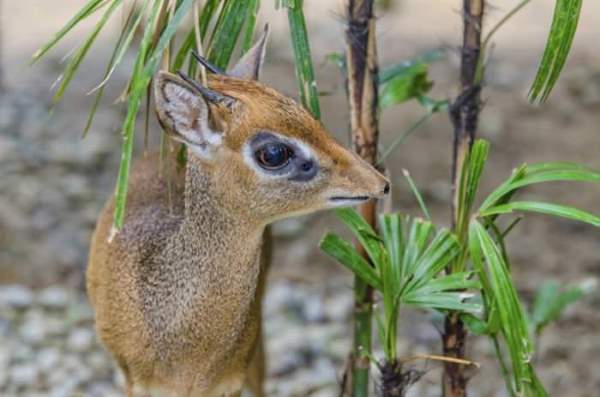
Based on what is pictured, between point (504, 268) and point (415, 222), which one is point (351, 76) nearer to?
point (415, 222)

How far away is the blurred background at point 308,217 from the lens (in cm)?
488

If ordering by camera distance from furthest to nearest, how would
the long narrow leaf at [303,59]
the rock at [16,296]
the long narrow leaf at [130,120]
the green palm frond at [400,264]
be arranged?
the rock at [16,296], the green palm frond at [400,264], the long narrow leaf at [303,59], the long narrow leaf at [130,120]

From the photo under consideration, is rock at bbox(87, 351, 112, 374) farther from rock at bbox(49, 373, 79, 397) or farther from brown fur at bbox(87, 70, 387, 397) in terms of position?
brown fur at bbox(87, 70, 387, 397)

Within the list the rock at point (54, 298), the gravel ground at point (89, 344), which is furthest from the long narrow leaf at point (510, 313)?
the rock at point (54, 298)

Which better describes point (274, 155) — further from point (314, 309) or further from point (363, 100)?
point (314, 309)

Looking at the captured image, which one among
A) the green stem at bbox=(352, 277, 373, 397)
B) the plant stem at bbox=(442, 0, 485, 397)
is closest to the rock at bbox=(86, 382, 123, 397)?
the green stem at bbox=(352, 277, 373, 397)

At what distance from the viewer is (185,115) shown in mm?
2961

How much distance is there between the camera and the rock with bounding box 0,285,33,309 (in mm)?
5180

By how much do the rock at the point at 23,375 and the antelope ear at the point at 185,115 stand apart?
1993 mm

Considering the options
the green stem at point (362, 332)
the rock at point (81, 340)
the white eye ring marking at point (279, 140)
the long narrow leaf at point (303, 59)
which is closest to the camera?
the white eye ring marking at point (279, 140)

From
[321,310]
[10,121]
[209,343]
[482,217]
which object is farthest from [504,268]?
[10,121]

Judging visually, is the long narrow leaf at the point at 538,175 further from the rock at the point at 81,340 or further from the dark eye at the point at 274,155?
the rock at the point at 81,340

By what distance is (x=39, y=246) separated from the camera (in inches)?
217

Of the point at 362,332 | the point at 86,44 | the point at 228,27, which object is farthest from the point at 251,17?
the point at 362,332
